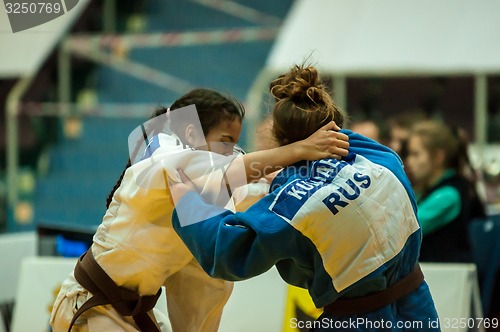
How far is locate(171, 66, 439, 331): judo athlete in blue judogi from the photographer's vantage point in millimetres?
2428

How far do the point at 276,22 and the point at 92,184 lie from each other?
3.23 meters

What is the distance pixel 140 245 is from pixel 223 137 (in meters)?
0.43

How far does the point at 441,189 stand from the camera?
15.7 feet

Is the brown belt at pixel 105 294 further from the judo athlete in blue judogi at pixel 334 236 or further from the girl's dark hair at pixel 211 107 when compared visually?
the judo athlete in blue judogi at pixel 334 236

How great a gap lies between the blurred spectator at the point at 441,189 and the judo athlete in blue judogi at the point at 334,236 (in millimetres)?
2139

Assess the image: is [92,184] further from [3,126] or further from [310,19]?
[310,19]

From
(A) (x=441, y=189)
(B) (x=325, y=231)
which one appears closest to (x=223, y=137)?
(B) (x=325, y=231)

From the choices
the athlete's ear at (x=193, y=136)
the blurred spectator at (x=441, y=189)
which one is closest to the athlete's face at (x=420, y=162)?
the blurred spectator at (x=441, y=189)

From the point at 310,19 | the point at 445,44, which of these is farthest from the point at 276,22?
the point at 445,44

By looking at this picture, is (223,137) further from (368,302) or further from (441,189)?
(441,189)

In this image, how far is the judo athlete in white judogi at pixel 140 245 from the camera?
268 cm

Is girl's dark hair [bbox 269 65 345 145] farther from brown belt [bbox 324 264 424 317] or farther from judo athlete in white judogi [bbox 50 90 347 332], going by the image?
brown belt [bbox 324 264 424 317]

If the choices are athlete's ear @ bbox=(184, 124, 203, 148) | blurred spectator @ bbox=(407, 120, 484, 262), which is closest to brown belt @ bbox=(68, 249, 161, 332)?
athlete's ear @ bbox=(184, 124, 203, 148)

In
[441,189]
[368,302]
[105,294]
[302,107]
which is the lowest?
[441,189]
